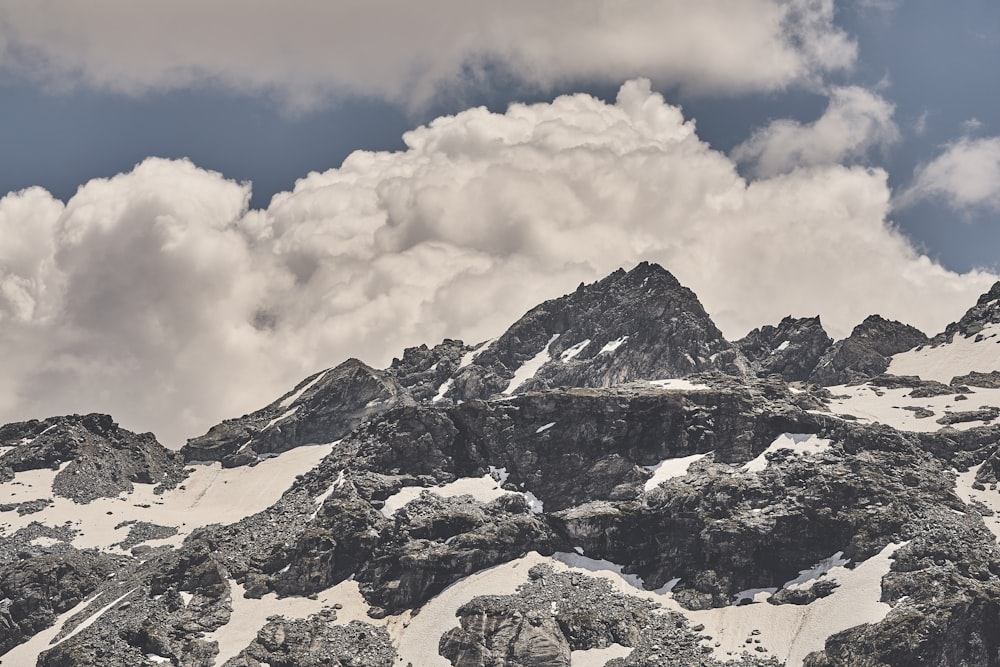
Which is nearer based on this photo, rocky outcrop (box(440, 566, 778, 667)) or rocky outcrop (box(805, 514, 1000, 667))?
rocky outcrop (box(805, 514, 1000, 667))

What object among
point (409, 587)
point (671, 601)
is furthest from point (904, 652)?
point (409, 587)

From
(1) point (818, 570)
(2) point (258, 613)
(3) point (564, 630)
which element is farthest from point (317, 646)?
(1) point (818, 570)

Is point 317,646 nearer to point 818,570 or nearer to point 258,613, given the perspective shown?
point 258,613

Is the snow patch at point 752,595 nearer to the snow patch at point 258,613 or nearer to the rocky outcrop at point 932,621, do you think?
the rocky outcrop at point 932,621

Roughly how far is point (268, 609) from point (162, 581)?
2309 cm

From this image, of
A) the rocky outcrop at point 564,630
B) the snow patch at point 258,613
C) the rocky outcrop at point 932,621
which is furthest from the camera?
the snow patch at point 258,613

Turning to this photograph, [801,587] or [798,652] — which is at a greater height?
[801,587]

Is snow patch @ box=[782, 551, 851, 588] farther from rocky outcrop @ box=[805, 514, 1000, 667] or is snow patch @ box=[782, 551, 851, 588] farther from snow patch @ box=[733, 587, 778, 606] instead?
rocky outcrop @ box=[805, 514, 1000, 667]

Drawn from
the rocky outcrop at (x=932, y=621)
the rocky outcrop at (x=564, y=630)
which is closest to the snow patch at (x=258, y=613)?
the rocky outcrop at (x=564, y=630)

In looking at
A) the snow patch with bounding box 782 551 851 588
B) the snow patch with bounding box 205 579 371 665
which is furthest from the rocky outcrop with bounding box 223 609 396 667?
the snow patch with bounding box 782 551 851 588

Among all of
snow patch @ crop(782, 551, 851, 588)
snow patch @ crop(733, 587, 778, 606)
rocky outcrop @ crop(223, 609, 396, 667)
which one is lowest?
rocky outcrop @ crop(223, 609, 396, 667)

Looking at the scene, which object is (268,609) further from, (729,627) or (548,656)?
(729,627)

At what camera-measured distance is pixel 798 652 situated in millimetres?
161375

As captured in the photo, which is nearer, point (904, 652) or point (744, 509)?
point (904, 652)
